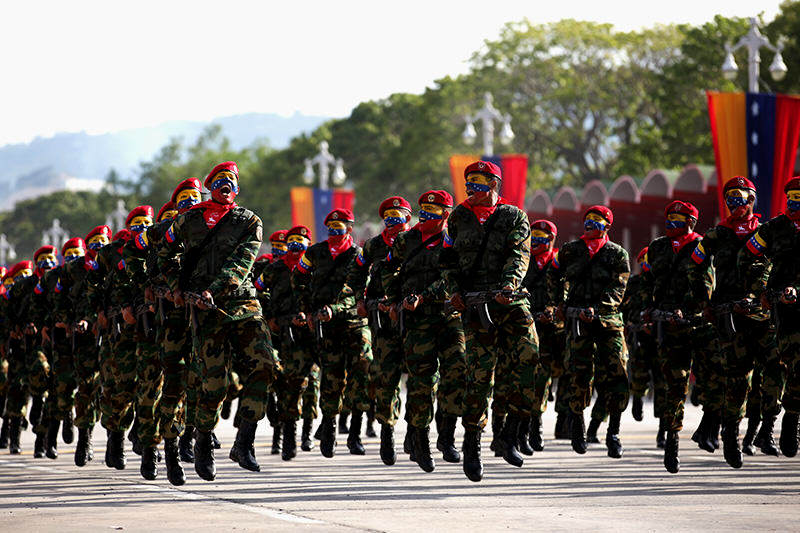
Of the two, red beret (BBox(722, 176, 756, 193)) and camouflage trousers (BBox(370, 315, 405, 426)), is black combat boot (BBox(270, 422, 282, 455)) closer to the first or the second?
camouflage trousers (BBox(370, 315, 405, 426))

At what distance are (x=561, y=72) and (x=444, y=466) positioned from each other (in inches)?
2025

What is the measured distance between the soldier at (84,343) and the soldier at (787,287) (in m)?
6.08

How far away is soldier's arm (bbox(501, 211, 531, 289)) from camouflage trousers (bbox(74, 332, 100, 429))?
461 cm

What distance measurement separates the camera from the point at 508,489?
9945mm

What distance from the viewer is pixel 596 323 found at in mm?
12727

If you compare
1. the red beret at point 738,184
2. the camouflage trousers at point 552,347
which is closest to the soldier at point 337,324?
the camouflage trousers at point 552,347

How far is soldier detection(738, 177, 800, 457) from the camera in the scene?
11.2 meters

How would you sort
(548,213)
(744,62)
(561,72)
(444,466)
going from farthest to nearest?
(561,72) < (744,62) < (548,213) < (444,466)

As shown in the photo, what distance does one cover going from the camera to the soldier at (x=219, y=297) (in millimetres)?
9906

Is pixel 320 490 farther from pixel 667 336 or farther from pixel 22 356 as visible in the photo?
pixel 22 356

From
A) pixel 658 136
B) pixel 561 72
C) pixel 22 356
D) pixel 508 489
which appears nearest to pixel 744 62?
pixel 658 136

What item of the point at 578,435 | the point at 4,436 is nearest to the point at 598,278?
the point at 578,435

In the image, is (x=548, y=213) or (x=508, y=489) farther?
(x=548, y=213)

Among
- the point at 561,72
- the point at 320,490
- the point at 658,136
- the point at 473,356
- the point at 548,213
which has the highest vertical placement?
the point at 561,72
